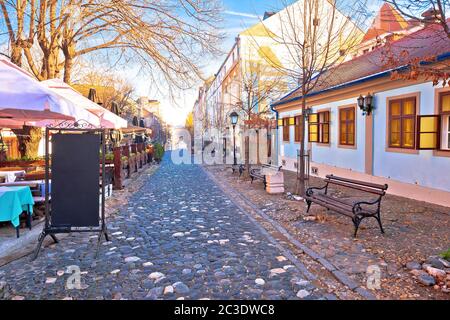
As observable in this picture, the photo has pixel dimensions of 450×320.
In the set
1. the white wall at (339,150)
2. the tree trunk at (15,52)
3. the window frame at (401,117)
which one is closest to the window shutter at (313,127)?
the white wall at (339,150)

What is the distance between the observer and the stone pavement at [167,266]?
364 centimetres

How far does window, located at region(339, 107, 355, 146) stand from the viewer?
482 inches

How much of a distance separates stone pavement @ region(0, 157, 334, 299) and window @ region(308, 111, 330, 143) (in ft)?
27.5

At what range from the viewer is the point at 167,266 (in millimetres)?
4402

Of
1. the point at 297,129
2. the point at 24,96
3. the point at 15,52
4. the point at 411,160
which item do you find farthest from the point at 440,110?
the point at 15,52

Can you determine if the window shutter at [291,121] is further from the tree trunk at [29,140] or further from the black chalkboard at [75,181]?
the black chalkboard at [75,181]

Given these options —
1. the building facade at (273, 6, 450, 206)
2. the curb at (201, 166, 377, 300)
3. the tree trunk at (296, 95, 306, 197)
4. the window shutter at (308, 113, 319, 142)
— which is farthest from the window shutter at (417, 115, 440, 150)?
the window shutter at (308, 113, 319, 142)

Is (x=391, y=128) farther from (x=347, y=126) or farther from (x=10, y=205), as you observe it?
(x=10, y=205)

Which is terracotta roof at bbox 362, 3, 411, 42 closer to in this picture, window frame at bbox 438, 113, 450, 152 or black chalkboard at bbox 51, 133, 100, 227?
window frame at bbox 438, 113, 450, 152

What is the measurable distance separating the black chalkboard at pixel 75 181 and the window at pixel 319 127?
11.0 metres

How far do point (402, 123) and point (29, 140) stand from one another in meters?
12.4

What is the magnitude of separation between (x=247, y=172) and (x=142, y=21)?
289 inches
